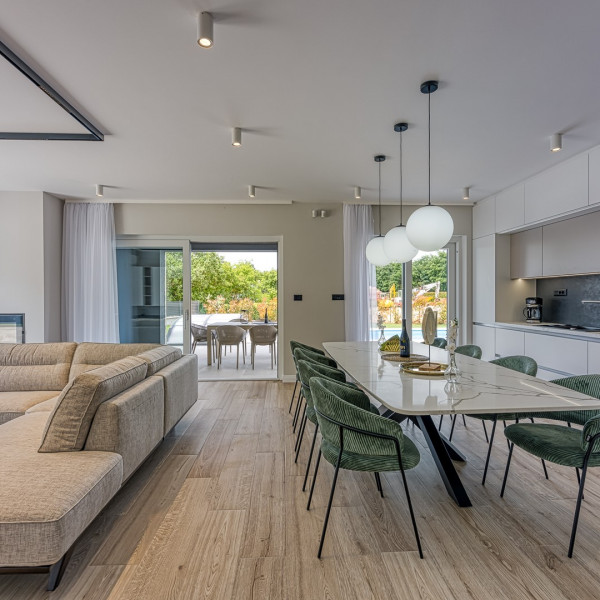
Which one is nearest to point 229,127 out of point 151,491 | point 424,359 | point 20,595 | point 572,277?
point 424,359

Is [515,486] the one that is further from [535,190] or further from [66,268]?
[66,268]

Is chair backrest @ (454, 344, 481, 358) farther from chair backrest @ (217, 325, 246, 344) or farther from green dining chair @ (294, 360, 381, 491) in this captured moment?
chair backrest @ (217, 325, 246, 344)

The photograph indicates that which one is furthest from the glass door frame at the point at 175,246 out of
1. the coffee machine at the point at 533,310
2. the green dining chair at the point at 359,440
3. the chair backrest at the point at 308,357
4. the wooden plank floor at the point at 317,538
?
the coffee machine at the point at 533,310

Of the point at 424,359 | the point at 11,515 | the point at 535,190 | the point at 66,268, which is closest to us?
the point at 11,515

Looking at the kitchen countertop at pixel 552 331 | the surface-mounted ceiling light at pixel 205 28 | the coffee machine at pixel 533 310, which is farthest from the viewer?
the coffee machine at pixel 533 310

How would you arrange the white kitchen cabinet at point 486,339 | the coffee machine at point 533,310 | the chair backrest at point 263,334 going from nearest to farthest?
the coffee machine at point 533,310 < the white kitchen cabinet at point 486,339 < the chair backrest at point 263,334

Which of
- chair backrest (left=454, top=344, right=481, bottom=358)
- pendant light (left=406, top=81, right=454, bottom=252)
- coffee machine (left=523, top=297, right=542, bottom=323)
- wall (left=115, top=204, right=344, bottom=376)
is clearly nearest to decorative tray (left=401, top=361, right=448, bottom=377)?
pendant light (left=406, top=81, right=454, bottom=252)

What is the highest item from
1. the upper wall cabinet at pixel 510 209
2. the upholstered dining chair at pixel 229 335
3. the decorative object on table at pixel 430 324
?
the upper wall cabinet at pixel 510 209

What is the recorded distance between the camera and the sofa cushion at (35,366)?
3.32 m

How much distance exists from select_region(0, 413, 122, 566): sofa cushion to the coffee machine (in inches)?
195

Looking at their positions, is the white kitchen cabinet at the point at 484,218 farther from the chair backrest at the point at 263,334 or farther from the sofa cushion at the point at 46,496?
the sofa cushion at the point at 46,496

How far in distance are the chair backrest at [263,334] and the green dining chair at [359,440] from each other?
13.5 ft

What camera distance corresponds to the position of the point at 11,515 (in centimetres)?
145

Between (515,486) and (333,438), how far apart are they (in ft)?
4.62
